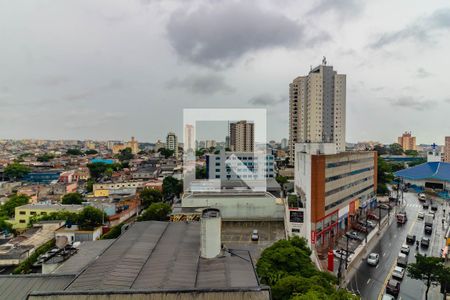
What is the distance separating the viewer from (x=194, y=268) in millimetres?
9641

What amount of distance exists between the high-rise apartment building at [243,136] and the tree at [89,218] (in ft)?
144

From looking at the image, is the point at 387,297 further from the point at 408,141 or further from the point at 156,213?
the point at 408,141

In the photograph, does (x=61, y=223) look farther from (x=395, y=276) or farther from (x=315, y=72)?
(x=315, y=72)

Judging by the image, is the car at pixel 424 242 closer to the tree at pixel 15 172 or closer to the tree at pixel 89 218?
the tree at pixel 89 218

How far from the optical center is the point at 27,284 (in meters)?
10.1

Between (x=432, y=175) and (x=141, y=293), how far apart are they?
47.6m

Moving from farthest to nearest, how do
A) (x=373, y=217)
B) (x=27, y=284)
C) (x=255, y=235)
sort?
1. (x=373, y=217)
2. (x=255, y=235)
3. (x=27, y=284)

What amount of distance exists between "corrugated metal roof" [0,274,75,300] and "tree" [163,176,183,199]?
2601 cm

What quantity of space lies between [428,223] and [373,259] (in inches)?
438

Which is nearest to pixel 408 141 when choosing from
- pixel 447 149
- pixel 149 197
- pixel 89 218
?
pixel 447 149

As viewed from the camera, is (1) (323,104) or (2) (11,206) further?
(1) (323,104)

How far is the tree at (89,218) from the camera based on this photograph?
2378 centimetres

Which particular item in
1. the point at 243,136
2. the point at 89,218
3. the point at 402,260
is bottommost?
the point at 402,260

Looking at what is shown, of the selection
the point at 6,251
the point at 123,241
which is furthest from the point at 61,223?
the point at 123,241
